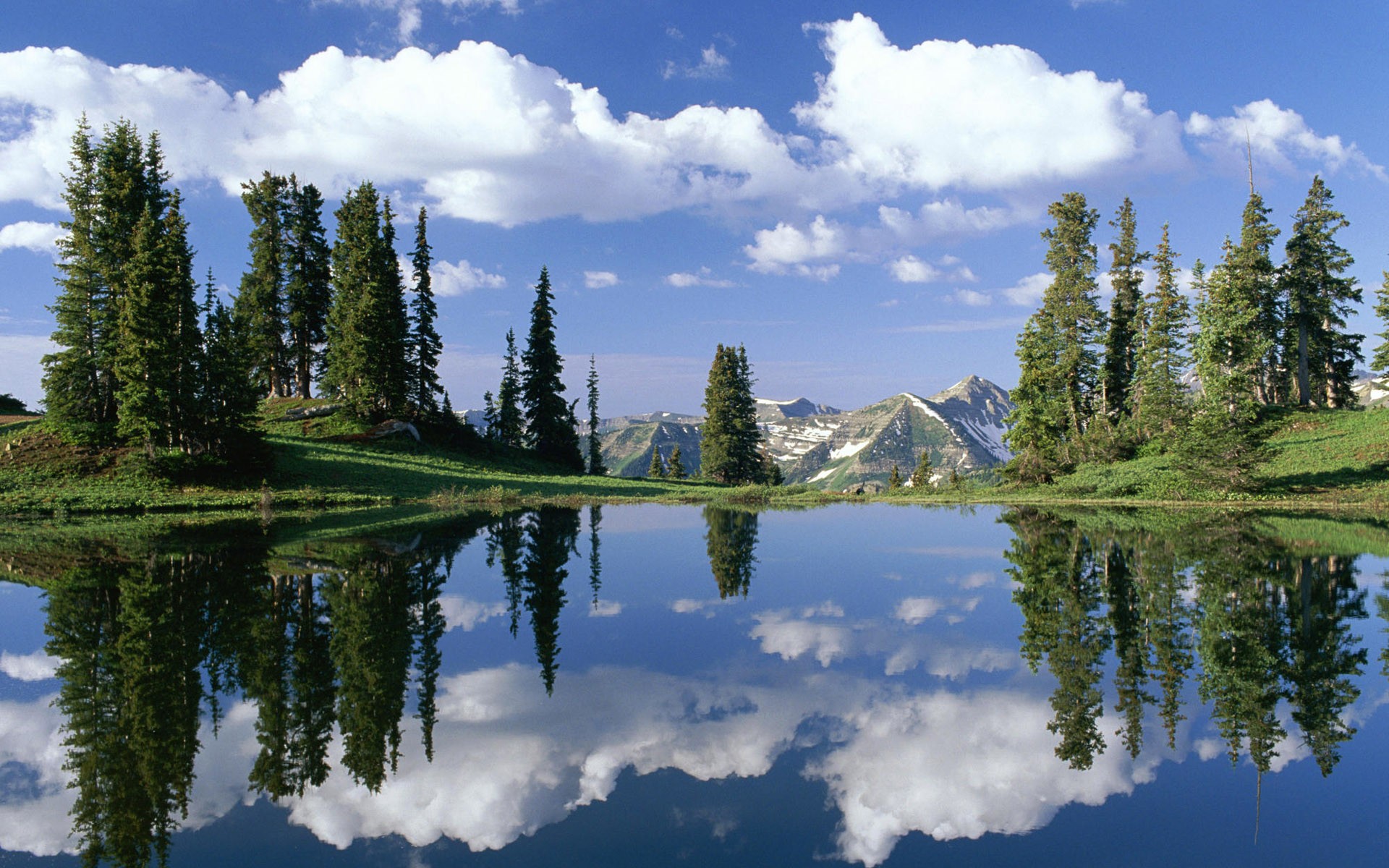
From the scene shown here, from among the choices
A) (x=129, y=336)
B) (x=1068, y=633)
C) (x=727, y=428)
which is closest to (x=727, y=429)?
(x=727, y=428)

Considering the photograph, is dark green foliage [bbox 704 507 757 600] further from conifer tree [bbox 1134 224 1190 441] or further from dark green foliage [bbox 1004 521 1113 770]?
conifer tree [bbox 1134 224 1190 441]

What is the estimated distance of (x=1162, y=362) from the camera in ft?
160

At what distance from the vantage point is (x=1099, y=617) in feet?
42.7

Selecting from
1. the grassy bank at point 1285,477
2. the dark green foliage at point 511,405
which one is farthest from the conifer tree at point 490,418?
the grassy bank at point 1285,477

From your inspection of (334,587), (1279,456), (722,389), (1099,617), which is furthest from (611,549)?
(722,389)

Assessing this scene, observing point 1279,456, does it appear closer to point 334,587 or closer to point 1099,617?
point 1099,617

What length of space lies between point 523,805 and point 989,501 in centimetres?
4089

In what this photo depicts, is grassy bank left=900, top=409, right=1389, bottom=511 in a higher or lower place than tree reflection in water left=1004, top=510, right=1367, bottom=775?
higher

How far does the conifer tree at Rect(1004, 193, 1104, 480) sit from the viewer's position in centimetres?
4675

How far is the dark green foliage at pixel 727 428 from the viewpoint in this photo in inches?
2763

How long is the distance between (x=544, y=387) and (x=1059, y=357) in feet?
133

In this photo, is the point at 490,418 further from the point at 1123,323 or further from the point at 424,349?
the point at 1123,323

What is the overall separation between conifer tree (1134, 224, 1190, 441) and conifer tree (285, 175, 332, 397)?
186ft

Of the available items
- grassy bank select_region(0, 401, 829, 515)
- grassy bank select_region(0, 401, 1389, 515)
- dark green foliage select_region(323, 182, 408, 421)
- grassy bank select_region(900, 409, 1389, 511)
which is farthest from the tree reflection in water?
dark green foliage select_region(323, 182, 408, 421)
